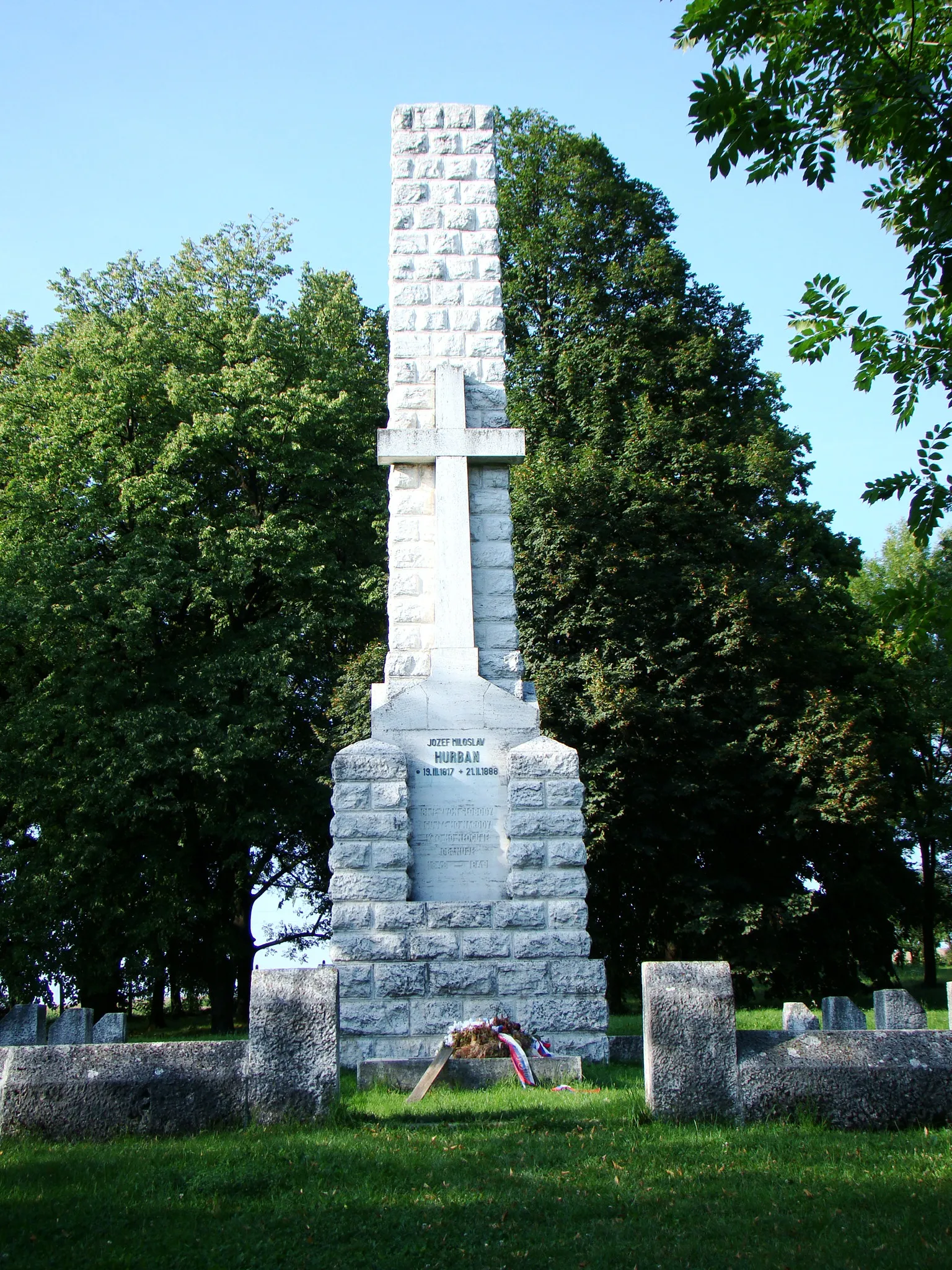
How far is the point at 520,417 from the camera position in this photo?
922 inches

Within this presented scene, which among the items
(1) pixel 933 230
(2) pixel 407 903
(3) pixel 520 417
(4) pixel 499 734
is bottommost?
(2) pixel 407 903

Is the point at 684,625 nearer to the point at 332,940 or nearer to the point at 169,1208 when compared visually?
the point at 332,940

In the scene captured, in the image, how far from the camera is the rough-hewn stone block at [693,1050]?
5688 millimetres

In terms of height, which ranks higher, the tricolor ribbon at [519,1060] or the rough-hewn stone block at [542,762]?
the rough-hewn stone block at [542,762]

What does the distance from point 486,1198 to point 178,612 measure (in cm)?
1883

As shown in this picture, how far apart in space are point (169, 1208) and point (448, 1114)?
83.0 inches

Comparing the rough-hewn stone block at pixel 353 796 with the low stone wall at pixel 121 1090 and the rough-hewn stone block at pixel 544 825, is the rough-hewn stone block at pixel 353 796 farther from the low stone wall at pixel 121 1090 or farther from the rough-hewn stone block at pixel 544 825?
the low stone wall at pixel 121 1090

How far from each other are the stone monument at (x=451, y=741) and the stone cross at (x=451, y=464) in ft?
0.06

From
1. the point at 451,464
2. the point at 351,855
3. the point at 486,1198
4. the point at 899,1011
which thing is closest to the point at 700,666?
the point at 451,464

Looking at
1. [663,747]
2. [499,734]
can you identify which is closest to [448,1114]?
[499,734]

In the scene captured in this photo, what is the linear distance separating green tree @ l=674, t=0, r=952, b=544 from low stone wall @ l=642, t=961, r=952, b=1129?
3355 millimetres

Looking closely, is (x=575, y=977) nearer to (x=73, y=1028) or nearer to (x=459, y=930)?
(x=459, y=930)

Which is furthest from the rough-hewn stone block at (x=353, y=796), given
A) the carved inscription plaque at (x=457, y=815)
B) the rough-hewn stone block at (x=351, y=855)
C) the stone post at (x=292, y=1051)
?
the stone post at (x=292, y=1051)

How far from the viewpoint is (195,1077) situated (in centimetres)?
581
